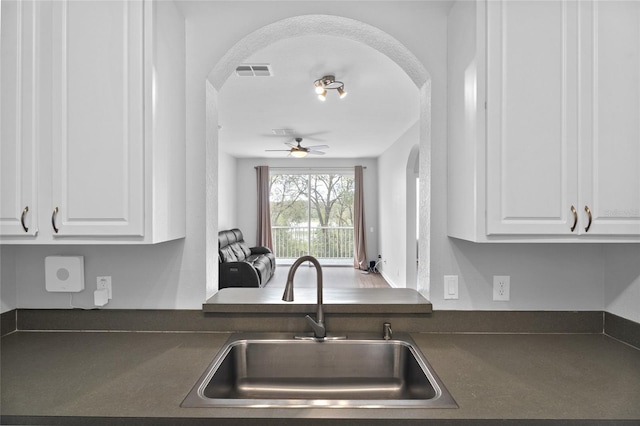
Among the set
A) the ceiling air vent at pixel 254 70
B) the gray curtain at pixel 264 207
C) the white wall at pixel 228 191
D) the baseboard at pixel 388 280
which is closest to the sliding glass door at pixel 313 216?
the gray curtain at pixel 264 207

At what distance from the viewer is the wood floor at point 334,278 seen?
650 centimetres

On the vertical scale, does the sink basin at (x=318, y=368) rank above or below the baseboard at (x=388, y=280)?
above

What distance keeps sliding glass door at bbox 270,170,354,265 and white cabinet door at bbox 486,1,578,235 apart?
7202 mm

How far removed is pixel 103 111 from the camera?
1.32 meters

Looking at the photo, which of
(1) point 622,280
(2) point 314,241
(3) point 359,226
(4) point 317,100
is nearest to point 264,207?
(2) point 314,241

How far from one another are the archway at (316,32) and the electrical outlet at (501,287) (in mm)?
301

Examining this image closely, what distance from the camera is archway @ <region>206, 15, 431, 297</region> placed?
5.50 ft

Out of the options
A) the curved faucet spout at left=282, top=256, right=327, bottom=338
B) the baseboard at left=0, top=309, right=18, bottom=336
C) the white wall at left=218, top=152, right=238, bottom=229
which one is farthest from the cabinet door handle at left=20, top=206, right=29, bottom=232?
the white wall at left=218, top=152, right=238, bottom=229

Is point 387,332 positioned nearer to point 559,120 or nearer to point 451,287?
point 451,287

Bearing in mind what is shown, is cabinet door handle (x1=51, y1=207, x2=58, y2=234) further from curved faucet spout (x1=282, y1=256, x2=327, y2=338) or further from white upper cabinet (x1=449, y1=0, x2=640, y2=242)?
white upper cabinet (x1=449, y1=0, x2=640, y2=242)

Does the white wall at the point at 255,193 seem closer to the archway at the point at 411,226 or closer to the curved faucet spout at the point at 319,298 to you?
the archway at the point at 411,226

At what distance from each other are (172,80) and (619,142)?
1.76 m

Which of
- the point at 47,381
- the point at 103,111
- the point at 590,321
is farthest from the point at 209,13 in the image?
the point at 590,321

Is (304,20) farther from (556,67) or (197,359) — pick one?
(197,359)
